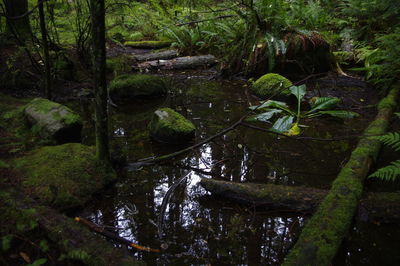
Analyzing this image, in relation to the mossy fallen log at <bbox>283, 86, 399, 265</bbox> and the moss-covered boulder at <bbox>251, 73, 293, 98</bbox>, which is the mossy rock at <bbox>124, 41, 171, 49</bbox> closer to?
the moss-covered boulder at <bbox>251, 73, 293, 98</bbox>

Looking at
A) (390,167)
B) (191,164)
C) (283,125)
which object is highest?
(390,167)

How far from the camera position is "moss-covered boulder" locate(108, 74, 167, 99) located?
5613 mm

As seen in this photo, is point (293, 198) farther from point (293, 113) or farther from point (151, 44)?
point (151, 44)

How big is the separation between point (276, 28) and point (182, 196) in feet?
18.9

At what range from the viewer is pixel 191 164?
3400 mm

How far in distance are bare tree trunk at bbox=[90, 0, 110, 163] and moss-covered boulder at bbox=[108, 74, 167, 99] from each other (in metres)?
2.99

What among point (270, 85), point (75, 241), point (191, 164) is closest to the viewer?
point (75, 241)

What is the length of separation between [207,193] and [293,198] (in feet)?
2.62

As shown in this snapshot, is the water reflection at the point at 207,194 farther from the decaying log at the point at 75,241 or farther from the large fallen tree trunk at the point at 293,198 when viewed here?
the decaying log at the point at 75,241

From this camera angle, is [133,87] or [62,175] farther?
[133,87]

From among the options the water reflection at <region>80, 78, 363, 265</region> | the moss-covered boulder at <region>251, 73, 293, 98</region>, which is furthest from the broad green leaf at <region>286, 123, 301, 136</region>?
the moss-covered boulder at <region>251, 73, 293, 98</region>

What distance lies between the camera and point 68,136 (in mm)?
3535

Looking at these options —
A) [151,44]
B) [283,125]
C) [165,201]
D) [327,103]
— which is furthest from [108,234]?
[151,44]

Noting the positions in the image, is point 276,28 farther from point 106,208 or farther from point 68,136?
point 106,208
